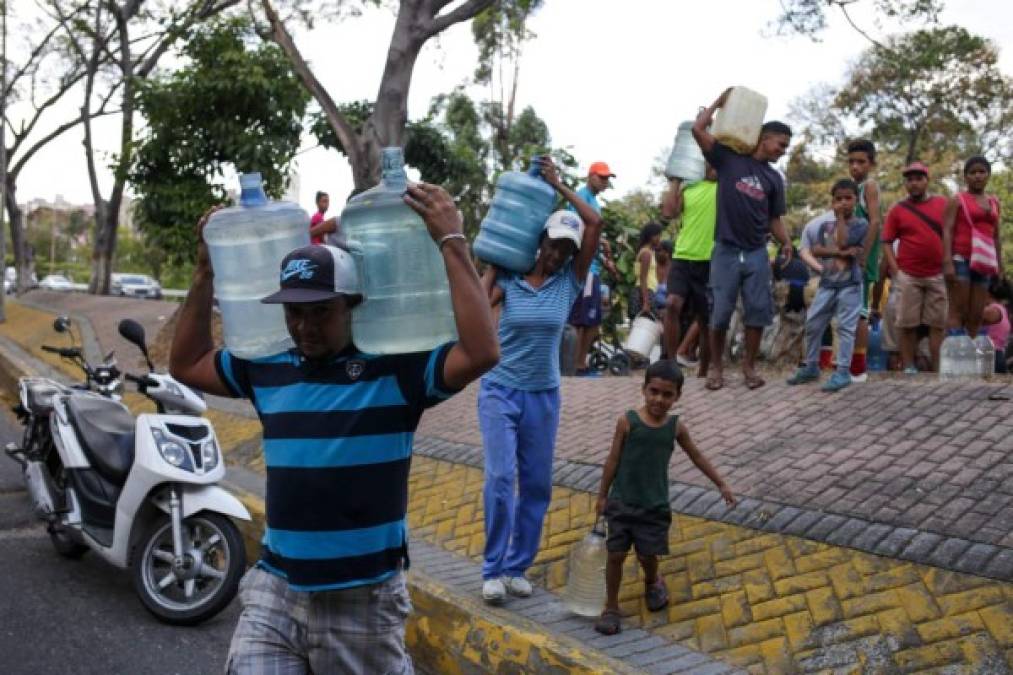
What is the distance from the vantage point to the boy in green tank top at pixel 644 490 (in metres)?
Result: 4.52

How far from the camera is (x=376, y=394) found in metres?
2.65

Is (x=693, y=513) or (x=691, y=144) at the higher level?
(x=691, y=144)

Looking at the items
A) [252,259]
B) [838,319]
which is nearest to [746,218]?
[838,319]

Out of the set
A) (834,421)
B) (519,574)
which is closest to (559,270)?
(519,574)

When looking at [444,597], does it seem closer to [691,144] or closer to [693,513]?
[693,513]

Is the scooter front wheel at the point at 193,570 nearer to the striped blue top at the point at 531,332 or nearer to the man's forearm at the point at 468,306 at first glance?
the striped blue top at the point at 531,332

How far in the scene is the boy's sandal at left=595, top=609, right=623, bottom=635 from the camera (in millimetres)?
4480

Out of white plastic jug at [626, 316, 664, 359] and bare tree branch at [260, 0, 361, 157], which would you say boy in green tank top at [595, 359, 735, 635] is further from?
bare tree branch at [260, 0, 361, 157]

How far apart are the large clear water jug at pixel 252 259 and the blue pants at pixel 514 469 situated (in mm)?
1837

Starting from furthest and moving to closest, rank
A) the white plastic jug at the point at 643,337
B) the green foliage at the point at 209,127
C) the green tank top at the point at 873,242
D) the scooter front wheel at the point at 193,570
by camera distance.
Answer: the green foliage at the point at 209,127 < the white plastic jug at the point at 643,337 < the green tank top at the point at 873,242 < the scooter front wheel at the point at 193,570

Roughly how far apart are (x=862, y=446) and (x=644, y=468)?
5.78 ft

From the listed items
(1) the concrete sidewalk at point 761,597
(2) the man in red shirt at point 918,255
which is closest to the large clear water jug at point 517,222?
(1) the concrete sidewalk at point 761,597

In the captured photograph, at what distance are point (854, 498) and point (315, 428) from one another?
10.6 feet

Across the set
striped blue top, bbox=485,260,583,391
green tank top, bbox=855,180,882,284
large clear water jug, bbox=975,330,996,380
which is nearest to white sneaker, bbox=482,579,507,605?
striped blue top, bbox=485,260,583,391
